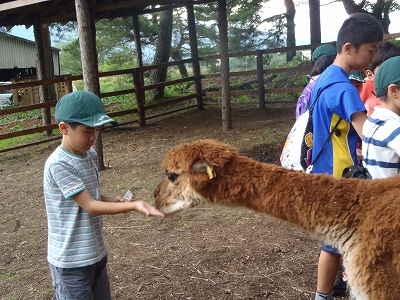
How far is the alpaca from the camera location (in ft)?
6.56

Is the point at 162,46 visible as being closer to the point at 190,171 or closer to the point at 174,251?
the point at 174,251

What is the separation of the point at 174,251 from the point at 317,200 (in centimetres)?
243

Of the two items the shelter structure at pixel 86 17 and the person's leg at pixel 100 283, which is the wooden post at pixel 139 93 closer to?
the shelter structure at pixel 86 17

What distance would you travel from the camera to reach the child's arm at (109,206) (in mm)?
2192

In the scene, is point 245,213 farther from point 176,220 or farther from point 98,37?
point 98,37

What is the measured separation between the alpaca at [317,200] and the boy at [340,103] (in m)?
0.41


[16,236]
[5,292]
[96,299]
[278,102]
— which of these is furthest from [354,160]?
[278,102]

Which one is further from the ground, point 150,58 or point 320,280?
point 150,58

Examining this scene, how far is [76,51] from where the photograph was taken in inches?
866

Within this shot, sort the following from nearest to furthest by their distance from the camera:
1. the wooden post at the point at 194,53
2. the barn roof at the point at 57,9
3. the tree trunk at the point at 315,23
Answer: the barn roof at the point at 57,9
the wooden post at the point at 194,53
the tree trunk at the point at 315,23

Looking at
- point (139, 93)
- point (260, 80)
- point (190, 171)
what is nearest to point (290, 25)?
point (260, 80)

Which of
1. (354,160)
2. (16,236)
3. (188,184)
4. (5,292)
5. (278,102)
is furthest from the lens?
(278,102)

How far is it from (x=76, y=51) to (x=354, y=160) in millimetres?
21167

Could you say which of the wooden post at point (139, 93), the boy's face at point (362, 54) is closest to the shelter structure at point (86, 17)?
the wooden post at point (139, 93)
